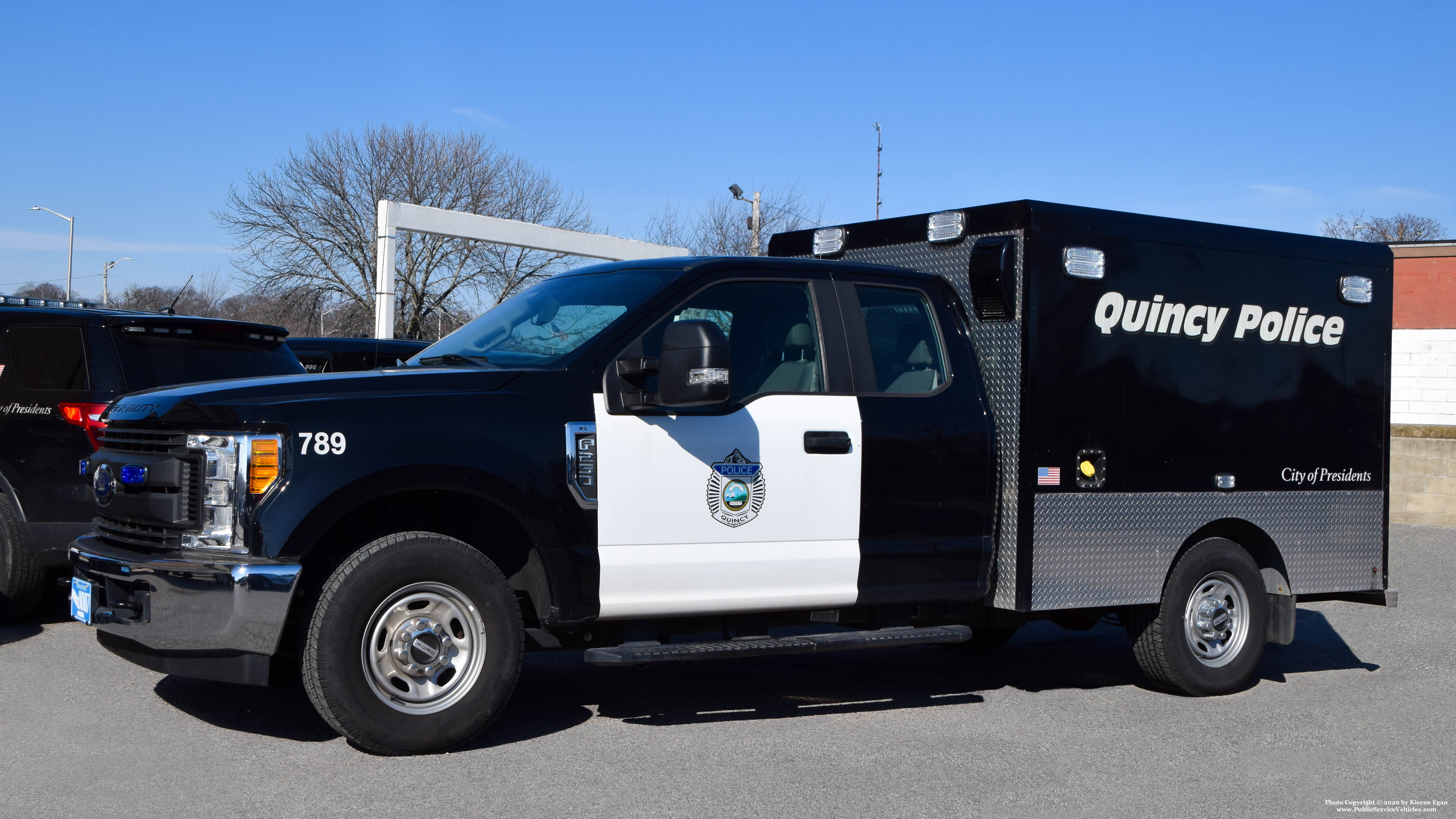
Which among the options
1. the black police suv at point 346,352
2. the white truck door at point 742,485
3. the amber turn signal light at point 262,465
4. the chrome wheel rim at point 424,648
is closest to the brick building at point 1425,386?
the black police suv at point 346,352

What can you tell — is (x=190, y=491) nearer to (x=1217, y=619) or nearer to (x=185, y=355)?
(x=185, y=355)

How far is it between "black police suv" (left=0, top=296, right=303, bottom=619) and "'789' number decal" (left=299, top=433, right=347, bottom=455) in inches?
108

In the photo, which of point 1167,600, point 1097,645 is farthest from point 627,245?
point 1167,600

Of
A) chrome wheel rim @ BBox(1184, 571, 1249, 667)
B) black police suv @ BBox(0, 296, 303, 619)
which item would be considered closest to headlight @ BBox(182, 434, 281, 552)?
black police suv @ BBox(0, 296, 303, 619)

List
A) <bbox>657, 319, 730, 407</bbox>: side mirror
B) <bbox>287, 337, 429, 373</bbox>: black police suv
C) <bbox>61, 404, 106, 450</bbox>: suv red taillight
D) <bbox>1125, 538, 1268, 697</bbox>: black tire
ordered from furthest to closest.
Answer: <bbox>287, 337, 429, 373</bbox>: black police suv → <bbox>61, 404, 106, 450</bbox>: suv red taillight → <bbox>1125, 538, 1268, 697</bbox>: black tire → <bbox>657, 319, 730, 407</bbox>: side mirror

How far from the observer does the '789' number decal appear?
4906mm

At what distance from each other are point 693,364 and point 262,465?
65.7 inches

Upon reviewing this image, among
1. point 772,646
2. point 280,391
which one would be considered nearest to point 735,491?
point 772,646

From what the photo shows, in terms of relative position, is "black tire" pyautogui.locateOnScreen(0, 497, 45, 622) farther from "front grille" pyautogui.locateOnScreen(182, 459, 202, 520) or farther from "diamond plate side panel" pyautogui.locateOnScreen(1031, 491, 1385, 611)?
"diamond plate side panel" pyautogui.locateOnScreen(1031, 491, 1385, 611)

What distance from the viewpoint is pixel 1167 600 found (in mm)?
6969

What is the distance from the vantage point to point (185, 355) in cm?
770

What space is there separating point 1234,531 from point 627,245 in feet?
47.9

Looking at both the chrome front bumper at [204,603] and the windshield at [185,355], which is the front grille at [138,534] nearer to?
the chrome front bumper at [204,603]

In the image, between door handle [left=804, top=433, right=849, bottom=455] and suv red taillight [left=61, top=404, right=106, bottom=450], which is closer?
door handle [left=804, top=433, right=849, bottom=455]
